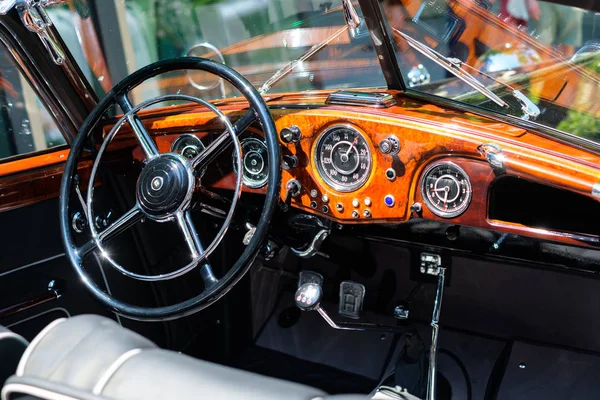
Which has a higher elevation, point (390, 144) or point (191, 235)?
point (390, 144)

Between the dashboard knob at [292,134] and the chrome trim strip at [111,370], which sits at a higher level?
the dashboard knob at [292,134]

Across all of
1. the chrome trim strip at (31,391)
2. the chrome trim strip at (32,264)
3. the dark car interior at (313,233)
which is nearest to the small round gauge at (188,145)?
the dark car interior at (313,233)

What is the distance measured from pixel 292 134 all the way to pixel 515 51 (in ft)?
2.39

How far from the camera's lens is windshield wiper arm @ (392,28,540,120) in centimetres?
190

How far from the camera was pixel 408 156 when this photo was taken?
6.41ft

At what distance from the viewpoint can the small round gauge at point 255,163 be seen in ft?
7.16

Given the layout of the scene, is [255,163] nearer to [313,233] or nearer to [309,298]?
[313,233]

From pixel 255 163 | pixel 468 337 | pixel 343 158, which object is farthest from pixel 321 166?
pixel 468 337

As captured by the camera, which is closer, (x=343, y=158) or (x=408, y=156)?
(x=408, y=156)

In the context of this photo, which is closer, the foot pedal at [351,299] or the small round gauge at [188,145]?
the small round gauge at [188,145]

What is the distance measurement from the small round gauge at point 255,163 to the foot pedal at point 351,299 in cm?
73

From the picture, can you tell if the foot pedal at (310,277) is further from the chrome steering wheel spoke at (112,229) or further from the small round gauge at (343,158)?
the chrome steering wheel spoke at (112,229)

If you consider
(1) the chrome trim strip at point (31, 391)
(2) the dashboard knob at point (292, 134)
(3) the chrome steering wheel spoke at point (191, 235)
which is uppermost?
(2) the dashboard knob at point (292, 134)

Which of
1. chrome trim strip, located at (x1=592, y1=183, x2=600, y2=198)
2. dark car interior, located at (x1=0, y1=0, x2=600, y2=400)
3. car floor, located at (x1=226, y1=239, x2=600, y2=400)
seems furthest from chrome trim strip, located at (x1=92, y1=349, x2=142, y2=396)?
car floor, located at (x1=226, y1=239, x2=600, y2=400)
